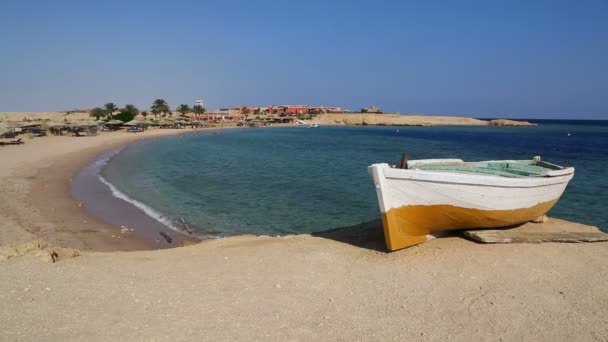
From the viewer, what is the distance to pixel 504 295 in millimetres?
5879

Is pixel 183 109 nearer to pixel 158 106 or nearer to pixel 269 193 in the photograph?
pixel 158 106

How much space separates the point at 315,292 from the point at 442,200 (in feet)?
10.9

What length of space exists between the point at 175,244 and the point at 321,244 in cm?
508

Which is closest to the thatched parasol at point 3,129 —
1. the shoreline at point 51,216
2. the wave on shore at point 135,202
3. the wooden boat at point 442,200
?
the shoreline at point 51,216

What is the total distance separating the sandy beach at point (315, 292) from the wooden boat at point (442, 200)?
0.46 m

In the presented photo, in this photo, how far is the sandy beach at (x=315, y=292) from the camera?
490 centimetres

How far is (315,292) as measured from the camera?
241 inches

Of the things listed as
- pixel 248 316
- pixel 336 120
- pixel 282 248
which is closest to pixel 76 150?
pixel 282 248

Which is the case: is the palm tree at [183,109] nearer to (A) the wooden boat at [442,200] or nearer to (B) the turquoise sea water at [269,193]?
(B) the turquoise sea water at [269,193]

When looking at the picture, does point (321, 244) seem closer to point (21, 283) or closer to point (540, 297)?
point (540, 297)

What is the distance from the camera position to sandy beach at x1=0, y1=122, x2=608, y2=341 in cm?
490

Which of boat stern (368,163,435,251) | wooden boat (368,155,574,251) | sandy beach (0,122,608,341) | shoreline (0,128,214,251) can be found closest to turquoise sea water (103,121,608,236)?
shoreline (0,128,214,251)

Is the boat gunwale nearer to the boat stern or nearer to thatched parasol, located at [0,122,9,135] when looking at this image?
the boat stern

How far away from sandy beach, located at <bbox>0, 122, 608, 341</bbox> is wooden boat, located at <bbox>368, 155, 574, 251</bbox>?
0.46 m
